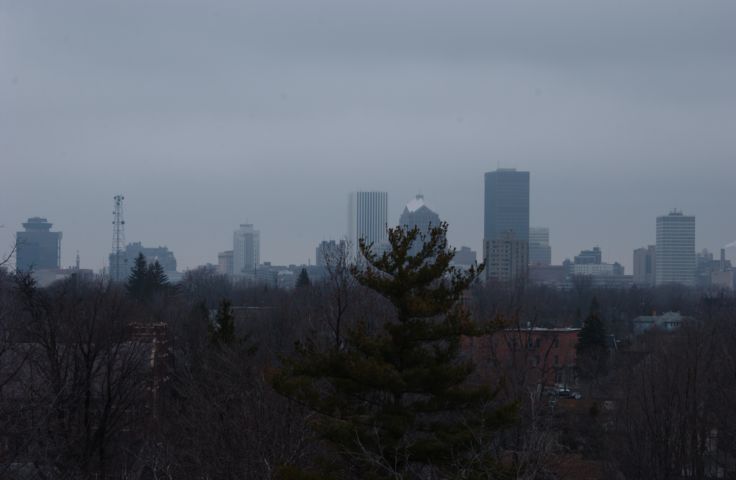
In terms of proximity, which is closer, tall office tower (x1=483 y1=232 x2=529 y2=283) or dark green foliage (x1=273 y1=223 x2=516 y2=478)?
dark green foliage (x1=273 y1=223 x2=516 y2=478)

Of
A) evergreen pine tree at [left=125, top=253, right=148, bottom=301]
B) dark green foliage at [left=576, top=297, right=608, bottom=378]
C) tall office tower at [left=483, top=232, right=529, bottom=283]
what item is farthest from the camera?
tall office tower at [left=483, top=232, right=529, bottom=283]

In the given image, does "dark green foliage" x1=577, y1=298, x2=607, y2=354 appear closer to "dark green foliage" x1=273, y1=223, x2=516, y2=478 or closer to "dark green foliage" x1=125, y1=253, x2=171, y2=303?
"dark green foliage" x1=125, y1=253, x2=171, y2=303

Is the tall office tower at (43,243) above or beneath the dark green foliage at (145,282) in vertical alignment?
above

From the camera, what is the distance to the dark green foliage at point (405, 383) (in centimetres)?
1303

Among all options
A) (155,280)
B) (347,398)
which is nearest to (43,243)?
(155,280)

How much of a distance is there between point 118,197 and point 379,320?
62733 mm

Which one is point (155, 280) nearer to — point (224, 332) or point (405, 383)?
point (224, 332)

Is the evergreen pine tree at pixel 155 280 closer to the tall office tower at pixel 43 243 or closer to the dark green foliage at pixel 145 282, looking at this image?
the dark green foliage at pixel 145 282

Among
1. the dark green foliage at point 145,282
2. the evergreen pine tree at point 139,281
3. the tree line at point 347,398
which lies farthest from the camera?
the dark green foliage at point 145,282

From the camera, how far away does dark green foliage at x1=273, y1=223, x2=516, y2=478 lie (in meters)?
13.0

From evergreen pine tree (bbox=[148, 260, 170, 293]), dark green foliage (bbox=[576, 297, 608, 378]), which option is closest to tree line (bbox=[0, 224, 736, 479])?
dark green foliage (bbox=[576, 297, 608, 378])

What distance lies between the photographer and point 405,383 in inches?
520

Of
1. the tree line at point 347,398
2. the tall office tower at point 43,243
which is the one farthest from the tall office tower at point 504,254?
the tree line at point 347,398

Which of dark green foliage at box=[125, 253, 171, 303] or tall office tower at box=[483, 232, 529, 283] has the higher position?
tall office tower at box=[483, 232, 529, 283]
